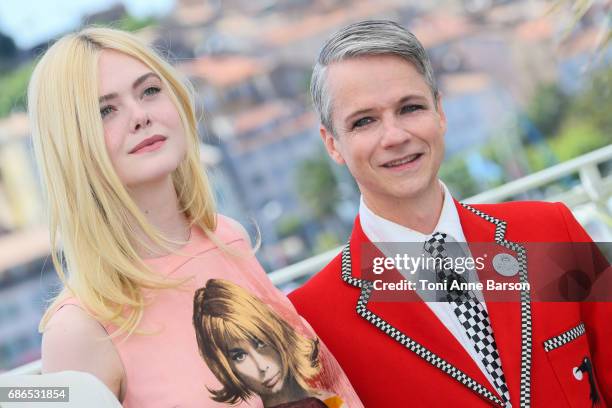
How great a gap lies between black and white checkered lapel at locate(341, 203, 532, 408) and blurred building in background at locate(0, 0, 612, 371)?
22827mm

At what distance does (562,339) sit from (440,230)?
0.35m

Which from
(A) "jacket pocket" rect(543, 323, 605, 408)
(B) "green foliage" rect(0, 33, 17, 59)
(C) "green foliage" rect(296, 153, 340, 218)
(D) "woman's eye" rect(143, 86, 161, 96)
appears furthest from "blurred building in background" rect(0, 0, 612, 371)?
(D) "woman's eye" rect(143, 86, 161, 96)

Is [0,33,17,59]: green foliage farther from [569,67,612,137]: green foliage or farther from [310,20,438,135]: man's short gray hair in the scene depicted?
[310,20,438,135]: man's short gray hair

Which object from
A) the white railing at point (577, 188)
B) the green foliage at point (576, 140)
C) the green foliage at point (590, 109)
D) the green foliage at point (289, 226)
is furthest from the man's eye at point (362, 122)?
the green foliage at point (590, 109)

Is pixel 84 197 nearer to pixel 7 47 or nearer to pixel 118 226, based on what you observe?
pixel 118 226

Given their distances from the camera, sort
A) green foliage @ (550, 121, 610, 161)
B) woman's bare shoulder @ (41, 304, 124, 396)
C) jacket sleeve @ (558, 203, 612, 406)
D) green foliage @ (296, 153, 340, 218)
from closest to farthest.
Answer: woman's bare shoulder @ (41, 304, 124, 396), jacket sleeve @ (558, 203, 612, 406), green foliage @ (550, 121, 610, 161), green foliage @ (296, 153, 340, 218)

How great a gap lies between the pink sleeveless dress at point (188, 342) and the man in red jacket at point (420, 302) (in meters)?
0.14

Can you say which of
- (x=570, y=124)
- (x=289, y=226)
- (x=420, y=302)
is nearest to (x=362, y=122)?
(x=420, y=302)

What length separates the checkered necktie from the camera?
5.49ft

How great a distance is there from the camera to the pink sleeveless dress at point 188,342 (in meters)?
1.40

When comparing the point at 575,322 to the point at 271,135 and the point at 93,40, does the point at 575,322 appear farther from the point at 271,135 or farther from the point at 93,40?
the point at 271,135

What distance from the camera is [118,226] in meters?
1.48

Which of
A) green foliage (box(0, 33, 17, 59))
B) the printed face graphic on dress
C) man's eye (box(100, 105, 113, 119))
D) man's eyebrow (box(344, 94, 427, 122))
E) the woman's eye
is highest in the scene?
green foliage (box(0, 33, 17, 59))

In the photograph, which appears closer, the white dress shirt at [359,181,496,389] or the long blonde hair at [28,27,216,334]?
the long blonde hair at [28,27,216,334]
